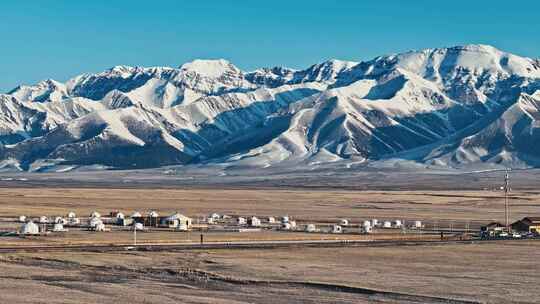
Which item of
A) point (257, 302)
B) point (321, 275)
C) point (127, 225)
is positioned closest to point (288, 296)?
point (257, 302)

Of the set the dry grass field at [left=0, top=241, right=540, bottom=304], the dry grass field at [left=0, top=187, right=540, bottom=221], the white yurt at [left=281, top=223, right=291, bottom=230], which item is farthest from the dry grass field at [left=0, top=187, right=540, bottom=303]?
the dry grass field at [left=0, top=187, right=540, bottom=221]

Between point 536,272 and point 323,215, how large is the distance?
3096 inches

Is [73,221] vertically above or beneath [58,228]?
above

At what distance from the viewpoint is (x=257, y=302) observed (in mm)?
55031

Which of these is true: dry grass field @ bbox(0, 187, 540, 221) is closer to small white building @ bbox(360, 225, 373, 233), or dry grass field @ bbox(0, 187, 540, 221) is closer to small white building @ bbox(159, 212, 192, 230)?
small white building @ bbox(360, 225, 373, 233)

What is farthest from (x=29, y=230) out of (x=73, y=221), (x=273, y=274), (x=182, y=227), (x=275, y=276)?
(x=275, y=276)

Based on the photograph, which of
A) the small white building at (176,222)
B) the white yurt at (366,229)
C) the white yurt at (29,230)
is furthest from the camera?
the small white building at (176,222)

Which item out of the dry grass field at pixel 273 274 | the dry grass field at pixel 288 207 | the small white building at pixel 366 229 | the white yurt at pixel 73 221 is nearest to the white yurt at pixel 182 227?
the dry grass field at pixel 273 274

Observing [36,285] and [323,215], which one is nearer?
[36,285]

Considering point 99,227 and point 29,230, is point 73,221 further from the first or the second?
point 29,230

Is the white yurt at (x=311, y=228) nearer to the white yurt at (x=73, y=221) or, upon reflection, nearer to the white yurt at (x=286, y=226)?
the white yurt at (x=286, y=226)

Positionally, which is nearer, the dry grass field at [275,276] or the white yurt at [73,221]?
the dry grass field at [275,276]

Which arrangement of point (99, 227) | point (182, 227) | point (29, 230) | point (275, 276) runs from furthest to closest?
point (182, 227)
point (99, 227)
point (29, 230)
point (275, 276)

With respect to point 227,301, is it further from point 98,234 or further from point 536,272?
point 98,234
